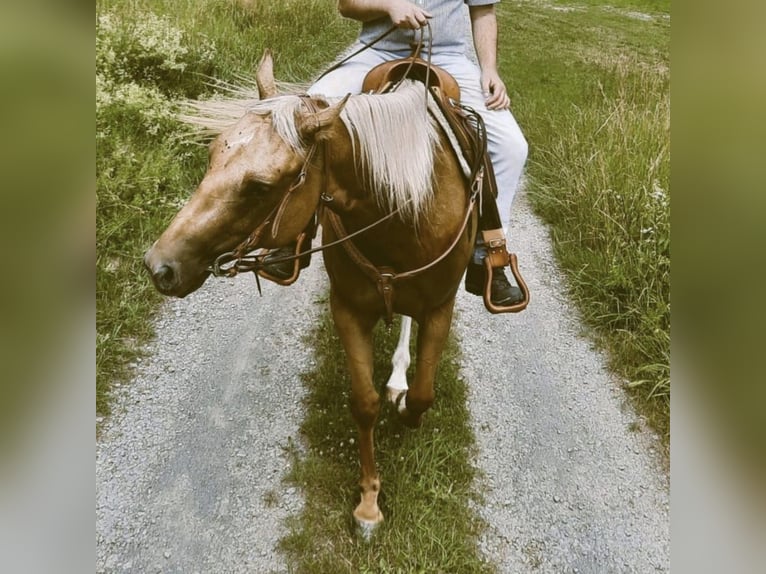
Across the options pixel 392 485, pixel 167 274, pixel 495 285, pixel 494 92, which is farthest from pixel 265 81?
pixel 392 485

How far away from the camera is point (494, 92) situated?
200 cm

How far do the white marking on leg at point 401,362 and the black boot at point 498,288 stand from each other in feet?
1.30

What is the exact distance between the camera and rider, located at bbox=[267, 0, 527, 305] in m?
1.86

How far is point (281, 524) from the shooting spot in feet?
6.08

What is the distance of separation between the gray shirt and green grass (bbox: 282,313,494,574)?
4.16ft

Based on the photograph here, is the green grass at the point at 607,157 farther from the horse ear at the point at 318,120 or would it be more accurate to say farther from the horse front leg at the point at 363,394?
the horse ear at the point at 318,120

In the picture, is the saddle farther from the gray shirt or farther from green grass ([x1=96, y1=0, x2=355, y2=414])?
green grass ([x1=96, y1=0, x2=355, y2=414])

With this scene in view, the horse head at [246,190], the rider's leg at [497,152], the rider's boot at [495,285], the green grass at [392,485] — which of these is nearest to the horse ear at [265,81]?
the horse head at [246,190]

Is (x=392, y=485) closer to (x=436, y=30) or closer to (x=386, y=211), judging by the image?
(x=386, y=211)

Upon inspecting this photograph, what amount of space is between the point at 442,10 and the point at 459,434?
66.6 inches

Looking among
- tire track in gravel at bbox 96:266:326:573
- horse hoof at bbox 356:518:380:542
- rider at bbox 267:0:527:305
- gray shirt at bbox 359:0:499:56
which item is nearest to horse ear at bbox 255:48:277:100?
rider at bbox 267:0:527:305

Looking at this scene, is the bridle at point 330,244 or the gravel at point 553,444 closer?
the bridle at point 330,244

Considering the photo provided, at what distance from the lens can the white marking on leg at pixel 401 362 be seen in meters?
2.30
